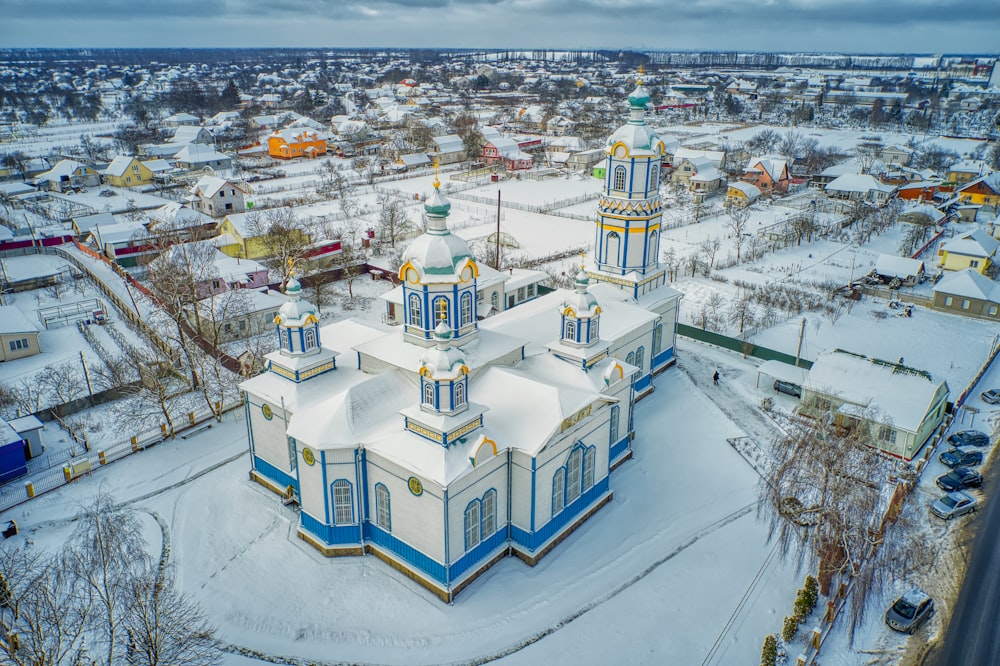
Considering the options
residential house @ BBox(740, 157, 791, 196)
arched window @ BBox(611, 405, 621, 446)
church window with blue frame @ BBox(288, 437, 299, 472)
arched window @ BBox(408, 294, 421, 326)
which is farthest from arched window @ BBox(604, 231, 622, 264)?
residential house @ BBox(740, 157, 791, 196)

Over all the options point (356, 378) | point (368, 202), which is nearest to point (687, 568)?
point (356, 378)

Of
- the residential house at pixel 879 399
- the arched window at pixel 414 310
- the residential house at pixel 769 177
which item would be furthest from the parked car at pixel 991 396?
the residential house at pixel 769 177

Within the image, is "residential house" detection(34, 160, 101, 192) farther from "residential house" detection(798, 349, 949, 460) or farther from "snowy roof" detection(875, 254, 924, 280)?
"snowy roof" detection(875, 254, 924, 280)

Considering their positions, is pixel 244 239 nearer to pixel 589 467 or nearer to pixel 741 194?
pixel 589 467

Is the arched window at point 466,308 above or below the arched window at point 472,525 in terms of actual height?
above

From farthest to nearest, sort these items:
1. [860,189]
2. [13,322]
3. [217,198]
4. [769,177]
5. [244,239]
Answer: [769,177]
[860,189]
[217,198]
[244,239]
[13,322]

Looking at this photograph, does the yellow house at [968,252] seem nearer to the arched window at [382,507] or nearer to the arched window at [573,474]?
the arched window at [573,474]

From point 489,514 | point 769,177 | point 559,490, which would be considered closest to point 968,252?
point 769,177
